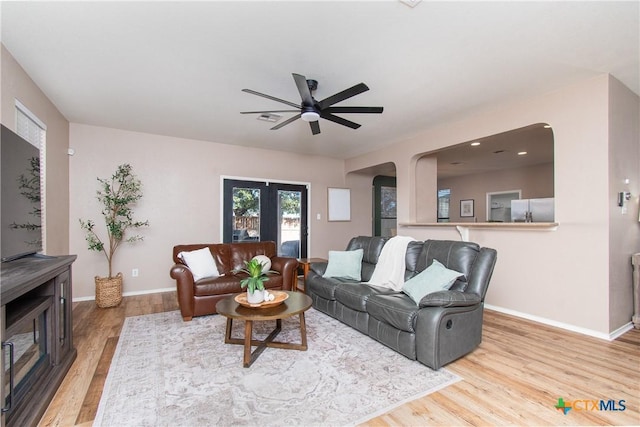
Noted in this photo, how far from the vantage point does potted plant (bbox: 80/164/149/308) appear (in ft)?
14.2

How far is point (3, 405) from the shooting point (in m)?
1.42

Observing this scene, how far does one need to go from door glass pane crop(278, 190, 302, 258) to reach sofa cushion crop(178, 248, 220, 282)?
2.24 meters

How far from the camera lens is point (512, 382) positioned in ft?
7.02

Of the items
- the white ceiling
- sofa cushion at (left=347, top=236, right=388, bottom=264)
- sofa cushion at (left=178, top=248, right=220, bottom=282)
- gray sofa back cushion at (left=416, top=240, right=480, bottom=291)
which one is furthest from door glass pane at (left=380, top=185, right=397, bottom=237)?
sofa cushion at (left=178, top=248, right=220, bottom=282)

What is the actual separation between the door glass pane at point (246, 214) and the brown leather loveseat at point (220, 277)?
48.1 inches

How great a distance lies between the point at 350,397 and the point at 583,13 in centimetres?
303

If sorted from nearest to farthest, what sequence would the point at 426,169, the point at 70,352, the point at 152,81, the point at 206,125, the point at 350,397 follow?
1. the point at 350,397
2. the point at 70,352
3. the point at 152,81
4. the point at 206,125
5. the point at 426,169

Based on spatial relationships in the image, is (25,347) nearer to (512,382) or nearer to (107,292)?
(107,292)

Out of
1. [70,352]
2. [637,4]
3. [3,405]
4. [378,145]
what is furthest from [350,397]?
[378,145]

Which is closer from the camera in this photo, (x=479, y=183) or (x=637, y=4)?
(x=637, y=4)

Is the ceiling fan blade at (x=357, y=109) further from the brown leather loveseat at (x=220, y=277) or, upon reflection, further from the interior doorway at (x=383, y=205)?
the interior doorway at (x=383, y=205)

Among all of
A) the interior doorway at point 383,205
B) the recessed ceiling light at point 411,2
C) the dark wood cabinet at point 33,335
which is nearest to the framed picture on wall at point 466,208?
the interior doorway at point 383,205

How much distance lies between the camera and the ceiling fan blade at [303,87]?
7.68 ft

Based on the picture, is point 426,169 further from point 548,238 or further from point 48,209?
point 48,209
